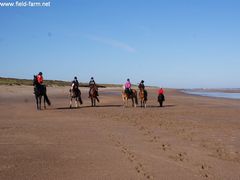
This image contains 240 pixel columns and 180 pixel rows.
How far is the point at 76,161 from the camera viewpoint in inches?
309

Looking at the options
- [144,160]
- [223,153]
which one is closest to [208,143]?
[223,153]

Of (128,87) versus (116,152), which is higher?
(128,87)

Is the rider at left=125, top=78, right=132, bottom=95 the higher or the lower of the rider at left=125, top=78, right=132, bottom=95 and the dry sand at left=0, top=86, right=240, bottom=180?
the higher

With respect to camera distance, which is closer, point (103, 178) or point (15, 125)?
point (103, 178)

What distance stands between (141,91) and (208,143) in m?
14.9

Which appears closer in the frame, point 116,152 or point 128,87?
point 116,152

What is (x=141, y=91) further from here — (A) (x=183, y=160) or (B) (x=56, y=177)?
(B) (x=56, y=177)

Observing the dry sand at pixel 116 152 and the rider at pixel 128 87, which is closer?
the dry sand at pixel 116 152

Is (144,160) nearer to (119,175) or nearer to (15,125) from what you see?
(119,175)

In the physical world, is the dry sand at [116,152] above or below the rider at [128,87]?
below

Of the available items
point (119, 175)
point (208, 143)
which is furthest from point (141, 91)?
point (119, 175)

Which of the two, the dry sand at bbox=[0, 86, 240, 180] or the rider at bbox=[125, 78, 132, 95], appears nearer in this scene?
the dry sand at bbox=[0, 86, 240, 180]

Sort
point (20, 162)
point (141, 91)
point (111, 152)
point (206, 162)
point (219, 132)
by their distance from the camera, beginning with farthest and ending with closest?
1. point (141, 91)
2. point (219, 132)
3. point (111, 152)
4. point (206, 162)
5. point (20, 162)

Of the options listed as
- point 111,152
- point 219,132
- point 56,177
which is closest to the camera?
point 56,177
